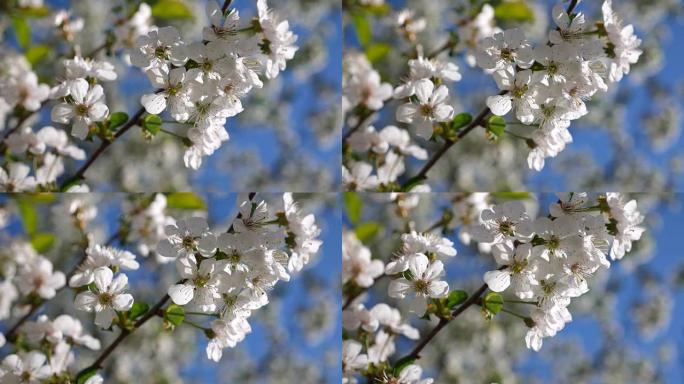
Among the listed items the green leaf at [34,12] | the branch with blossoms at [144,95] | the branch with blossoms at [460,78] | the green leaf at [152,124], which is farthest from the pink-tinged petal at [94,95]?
the branch with blossoms at [460,78]

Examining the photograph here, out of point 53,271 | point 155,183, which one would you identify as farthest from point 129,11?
point 53,271

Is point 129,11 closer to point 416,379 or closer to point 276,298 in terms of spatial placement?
point 276,298

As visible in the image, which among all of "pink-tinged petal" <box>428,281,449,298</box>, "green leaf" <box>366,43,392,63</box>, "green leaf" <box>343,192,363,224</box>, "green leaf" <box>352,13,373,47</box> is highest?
"green leaf" <box>352,13,373,47</box>

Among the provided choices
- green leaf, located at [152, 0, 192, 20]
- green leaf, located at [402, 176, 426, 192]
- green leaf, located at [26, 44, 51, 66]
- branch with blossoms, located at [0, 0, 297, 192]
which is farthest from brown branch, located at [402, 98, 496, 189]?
green leaf, located at [26, 44, 51, 66]

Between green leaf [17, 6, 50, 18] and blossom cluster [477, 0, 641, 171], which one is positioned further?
green leaf [17, 6, 50, 18]

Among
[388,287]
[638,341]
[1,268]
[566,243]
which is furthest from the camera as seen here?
[638,341]

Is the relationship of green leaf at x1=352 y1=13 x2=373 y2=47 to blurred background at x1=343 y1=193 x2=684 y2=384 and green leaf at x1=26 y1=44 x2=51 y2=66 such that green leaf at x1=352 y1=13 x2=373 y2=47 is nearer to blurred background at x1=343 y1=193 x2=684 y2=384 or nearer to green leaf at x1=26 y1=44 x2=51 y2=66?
blurred background at x1=343 y1=193 x2=684 y2=384

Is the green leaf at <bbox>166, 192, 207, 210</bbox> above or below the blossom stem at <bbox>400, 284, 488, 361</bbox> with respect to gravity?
above
